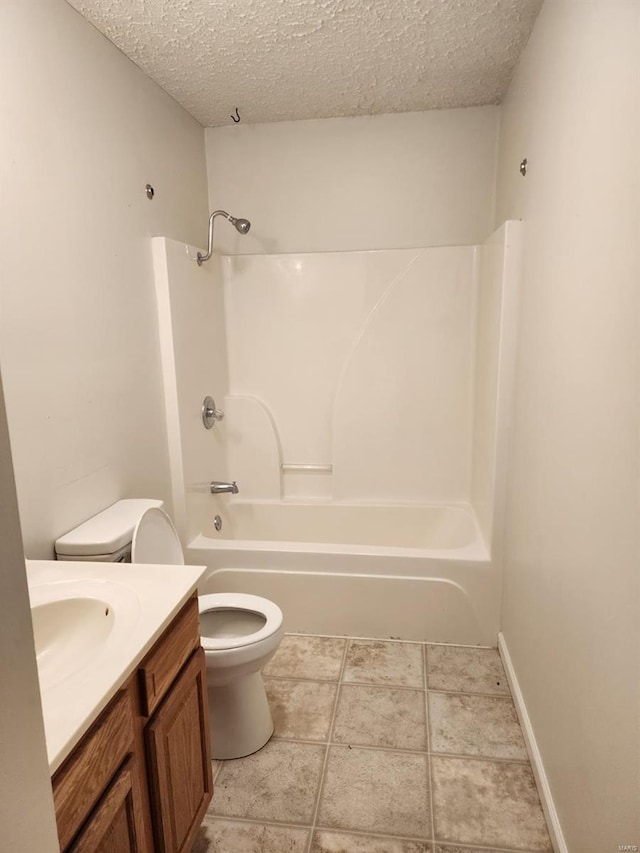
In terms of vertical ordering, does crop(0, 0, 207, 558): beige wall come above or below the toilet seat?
above

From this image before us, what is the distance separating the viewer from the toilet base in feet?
5.99

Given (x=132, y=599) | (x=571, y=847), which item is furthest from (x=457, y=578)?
(x=132, y=599)

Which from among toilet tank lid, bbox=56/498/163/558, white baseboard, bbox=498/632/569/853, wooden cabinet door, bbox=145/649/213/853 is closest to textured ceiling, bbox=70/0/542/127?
toilet tank lid, bbox=56/498/163/558

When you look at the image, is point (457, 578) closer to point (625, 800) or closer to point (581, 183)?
point (625, 800)

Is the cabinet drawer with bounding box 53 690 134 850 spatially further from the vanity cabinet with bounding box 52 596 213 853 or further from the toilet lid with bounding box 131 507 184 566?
the toilet lid with bounding box 131 507 184 566

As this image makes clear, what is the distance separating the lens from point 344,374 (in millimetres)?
3027

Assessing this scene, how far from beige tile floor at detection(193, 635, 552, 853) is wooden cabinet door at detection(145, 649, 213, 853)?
0.83ft

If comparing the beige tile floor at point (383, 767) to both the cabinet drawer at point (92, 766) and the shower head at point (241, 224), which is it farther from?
the shower head at point (241, 224)

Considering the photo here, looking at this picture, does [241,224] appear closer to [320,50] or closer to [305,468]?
[320,50]

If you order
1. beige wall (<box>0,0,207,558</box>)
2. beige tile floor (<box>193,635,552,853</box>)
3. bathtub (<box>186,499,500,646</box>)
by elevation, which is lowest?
beige tile floor (<box>193,635,552,853</box>)

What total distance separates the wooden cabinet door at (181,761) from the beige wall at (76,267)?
0.63 meters

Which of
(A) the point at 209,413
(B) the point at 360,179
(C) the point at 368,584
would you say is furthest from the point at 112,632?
(B) the point at 360,179

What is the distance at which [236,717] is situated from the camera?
184 centimetres

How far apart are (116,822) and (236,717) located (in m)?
0.84
